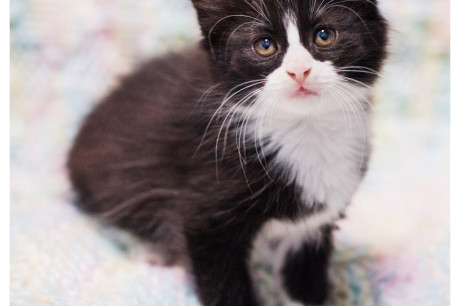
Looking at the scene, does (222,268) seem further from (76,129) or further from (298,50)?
(76,129)

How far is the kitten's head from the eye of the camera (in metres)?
1.31

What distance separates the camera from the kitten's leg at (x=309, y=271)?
1.66 metres

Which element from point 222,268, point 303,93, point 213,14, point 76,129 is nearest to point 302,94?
point 303,93

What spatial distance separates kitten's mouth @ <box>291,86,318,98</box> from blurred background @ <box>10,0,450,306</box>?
0.88 feet

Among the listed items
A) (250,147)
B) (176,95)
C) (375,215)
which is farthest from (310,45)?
(375,215)

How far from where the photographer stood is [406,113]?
2.60 meters

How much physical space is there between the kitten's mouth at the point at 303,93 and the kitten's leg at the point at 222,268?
1.22ft

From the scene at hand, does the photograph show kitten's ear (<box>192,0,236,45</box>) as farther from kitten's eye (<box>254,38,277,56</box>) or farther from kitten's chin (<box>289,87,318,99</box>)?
kitten's chin (<box>289,87,318,99</box>)

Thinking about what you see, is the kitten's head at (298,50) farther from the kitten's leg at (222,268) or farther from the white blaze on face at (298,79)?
the kitten's leg at (222,268)

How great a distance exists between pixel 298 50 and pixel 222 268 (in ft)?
1.79

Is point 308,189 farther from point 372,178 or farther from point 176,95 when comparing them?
point 372,178

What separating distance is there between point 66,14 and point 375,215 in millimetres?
1392

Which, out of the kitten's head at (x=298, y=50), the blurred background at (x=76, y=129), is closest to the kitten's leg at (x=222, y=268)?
the blurred background at (x=76, y=129)

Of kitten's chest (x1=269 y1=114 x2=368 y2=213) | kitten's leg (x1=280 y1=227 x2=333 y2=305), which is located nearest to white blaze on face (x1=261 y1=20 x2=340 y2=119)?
kitten's chest (x1=269 y1=114 x2=368 y2=213)
